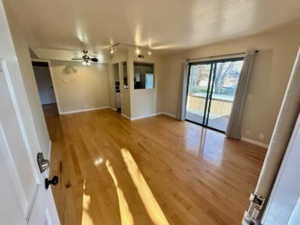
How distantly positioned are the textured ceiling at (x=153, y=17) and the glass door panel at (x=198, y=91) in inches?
45.9

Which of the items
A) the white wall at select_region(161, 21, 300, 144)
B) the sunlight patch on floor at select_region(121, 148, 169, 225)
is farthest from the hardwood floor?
the white wall at select_region(161, 21, 300, 144)

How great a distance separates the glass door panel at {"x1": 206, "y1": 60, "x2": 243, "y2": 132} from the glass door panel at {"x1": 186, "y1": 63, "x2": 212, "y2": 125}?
0.19 metres

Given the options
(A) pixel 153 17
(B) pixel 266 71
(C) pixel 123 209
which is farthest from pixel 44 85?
(B) pixel 266 71

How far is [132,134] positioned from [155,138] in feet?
2.10

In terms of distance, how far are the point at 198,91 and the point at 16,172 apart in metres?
4.42

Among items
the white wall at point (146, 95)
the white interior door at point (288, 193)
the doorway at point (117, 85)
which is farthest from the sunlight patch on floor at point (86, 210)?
the doorway at point (117, 85)

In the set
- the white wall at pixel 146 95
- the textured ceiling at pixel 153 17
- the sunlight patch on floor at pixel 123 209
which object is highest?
the textured ceiling at pixel 153 17

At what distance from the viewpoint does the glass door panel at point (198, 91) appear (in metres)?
3.89

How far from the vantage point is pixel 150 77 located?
4.73 m

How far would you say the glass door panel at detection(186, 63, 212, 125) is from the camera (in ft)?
12.7

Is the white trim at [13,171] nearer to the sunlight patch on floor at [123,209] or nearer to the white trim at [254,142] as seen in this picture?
the sunlight patch on floor at [123,209]

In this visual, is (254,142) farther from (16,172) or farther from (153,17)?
(16,172)

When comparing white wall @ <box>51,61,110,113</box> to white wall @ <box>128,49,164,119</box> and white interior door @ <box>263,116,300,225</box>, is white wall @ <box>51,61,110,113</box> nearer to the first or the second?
white wall @ <box>128,49,164,119</box>

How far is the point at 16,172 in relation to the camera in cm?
52
